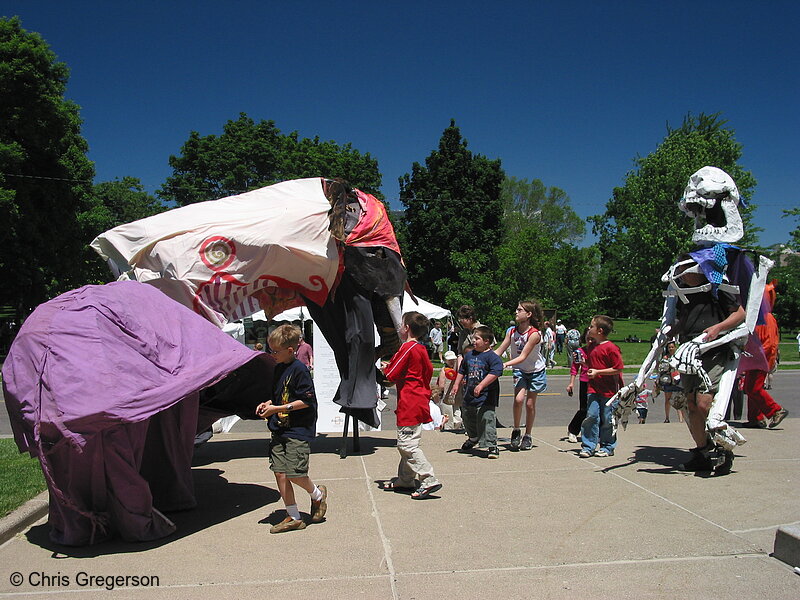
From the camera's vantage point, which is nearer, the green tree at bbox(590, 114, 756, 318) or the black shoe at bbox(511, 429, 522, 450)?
the black shoe at bbox(511, 429, 522, 450)

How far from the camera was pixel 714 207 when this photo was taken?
21.4 ft

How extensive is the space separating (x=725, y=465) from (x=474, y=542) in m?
3.18

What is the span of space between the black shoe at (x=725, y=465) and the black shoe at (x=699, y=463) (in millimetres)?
93

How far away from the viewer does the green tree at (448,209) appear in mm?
35375

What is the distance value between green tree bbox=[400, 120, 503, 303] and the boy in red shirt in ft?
90.0

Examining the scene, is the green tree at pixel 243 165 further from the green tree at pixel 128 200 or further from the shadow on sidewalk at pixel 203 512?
the shadow on sidewalk at pixel 203 512

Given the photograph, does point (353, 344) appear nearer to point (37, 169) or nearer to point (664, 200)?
point (37, 169)

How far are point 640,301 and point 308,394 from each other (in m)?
45.5

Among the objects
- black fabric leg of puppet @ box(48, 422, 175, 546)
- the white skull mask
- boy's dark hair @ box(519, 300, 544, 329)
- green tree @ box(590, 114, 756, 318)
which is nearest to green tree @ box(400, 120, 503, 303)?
green tree @ box(590, 114, 756, 318)

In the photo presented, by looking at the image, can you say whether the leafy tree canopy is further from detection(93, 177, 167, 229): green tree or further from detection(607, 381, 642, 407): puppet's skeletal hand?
detection(607, 381, 642, 407): puppet's skeletal hand

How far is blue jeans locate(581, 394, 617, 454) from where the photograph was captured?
7.27m

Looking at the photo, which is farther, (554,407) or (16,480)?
(554,407)

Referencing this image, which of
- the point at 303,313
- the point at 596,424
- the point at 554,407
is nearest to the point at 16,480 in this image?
the point at 596,424

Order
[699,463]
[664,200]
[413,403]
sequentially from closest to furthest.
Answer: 1. [413,403]
2. [699,463]
3. [664,200]
